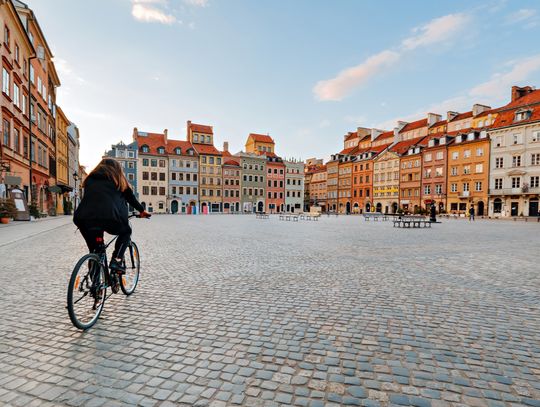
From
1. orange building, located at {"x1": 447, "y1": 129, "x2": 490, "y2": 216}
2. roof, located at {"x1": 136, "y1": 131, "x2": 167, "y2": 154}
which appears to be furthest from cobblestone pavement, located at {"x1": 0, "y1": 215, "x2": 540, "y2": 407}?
roof, located at {"x1": 136, "y1": 131, "x2": 167, "y2": 154}

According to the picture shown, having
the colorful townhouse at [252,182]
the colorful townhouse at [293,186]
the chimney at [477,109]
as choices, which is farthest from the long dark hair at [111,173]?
the colorful townhouse at [293,186]

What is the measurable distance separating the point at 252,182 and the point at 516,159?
50886 mm

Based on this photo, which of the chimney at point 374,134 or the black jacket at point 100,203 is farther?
the chimney at point 374,134

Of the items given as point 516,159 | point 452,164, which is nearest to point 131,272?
point 516,159

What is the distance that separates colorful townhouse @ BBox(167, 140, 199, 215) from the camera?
70062 millimetres

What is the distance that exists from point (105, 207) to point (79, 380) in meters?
2.09

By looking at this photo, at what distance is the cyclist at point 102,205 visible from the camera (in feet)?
14.0

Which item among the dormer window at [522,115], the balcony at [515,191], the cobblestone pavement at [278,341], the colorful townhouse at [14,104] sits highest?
the dormer window at [522,115]

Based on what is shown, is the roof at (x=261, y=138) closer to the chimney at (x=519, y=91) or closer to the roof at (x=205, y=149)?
→ the roof at (x=205, y=149)

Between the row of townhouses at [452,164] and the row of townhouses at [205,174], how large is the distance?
50.3ft

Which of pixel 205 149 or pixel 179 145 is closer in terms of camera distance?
pixel 179 145

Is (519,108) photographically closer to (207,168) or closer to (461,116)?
(461,116)

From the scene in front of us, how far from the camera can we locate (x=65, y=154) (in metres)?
49.1

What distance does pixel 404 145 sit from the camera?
71.1 m
